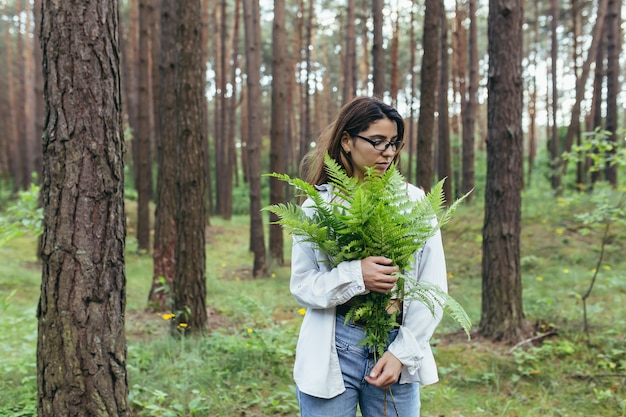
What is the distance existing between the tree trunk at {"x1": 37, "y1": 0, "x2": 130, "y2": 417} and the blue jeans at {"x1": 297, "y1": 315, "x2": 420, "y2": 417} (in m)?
1.17

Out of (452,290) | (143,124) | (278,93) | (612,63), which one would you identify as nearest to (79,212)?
(452,290)

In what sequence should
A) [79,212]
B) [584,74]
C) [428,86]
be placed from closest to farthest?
[79,212] → [428,86] → [584,74]

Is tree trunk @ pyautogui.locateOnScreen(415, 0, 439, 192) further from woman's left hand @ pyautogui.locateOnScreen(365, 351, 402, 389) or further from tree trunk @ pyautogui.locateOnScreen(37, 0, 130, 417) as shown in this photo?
woman's left hand @ pyautogui.locateOnScreen(365, 351, 402, 389)

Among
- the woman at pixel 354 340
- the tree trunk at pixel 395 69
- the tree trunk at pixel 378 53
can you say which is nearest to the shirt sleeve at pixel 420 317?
the woman at pixel 354 340

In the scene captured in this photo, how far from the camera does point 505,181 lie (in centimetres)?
554

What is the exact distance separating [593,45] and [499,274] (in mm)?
10359

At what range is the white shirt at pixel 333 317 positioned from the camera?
1.90m

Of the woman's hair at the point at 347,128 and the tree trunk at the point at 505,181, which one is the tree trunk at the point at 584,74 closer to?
the tree trunk at the point at 505,181

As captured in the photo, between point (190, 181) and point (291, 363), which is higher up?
point (190, 181)

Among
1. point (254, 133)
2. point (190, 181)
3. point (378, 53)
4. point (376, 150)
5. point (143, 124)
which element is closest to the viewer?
point (376, 150)

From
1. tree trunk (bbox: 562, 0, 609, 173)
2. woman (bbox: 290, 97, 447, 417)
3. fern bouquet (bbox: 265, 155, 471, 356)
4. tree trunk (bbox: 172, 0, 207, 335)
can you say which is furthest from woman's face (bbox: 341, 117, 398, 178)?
tree trunk (bbox: 562, 0, 609, 173)

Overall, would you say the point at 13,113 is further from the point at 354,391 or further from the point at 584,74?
the point at 354,391

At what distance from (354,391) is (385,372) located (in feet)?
0.69

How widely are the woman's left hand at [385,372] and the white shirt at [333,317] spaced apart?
3cm
